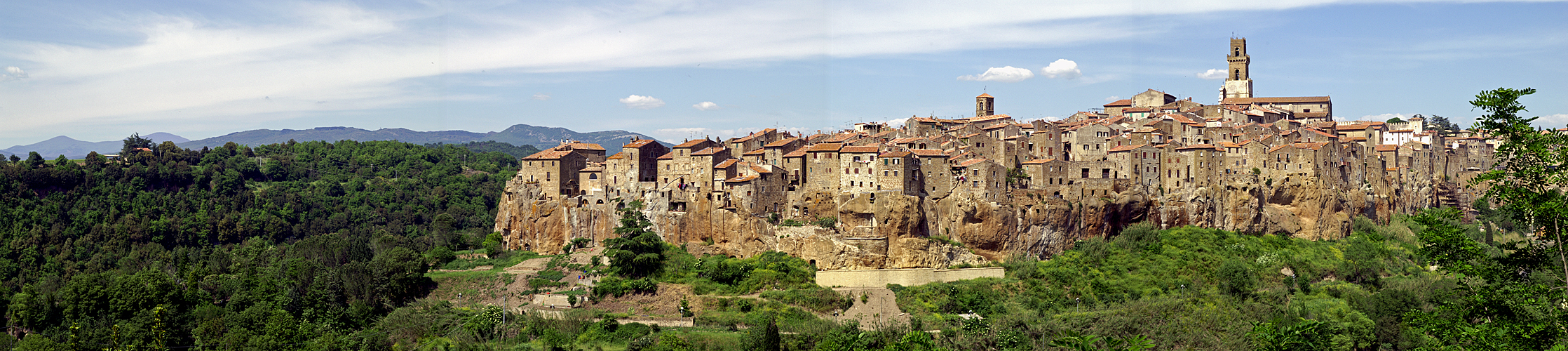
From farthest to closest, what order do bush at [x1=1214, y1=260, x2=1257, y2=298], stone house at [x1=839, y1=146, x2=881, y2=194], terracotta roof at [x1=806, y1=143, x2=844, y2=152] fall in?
terracotta roof at [x1=806, y1=143, x2=844, y2=152], stone house at [x1=839, y1=146, x2=881, y2=194], bush at [x1=1214, y1=260, x2=1257, y2=298]

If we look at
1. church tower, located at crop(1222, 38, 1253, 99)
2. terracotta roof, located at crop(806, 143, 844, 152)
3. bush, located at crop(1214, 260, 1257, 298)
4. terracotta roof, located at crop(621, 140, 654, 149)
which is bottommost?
bush, located at crop(1214, 260, 1257, 298)

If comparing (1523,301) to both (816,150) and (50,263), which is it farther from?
(50,263)

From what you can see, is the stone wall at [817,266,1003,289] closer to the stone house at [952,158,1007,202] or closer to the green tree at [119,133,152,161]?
the stone house at [952,158,1007,202]

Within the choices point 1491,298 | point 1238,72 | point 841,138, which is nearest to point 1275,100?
point 1238,72

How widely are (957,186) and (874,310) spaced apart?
9248 millimetres

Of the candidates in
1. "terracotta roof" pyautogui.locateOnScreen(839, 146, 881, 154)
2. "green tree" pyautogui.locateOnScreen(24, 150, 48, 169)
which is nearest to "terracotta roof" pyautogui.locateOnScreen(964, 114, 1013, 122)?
"terracotta roof" pyautogui.locateOnScreen(839, 146, 881, 154)

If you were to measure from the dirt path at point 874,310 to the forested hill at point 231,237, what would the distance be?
80.4ft

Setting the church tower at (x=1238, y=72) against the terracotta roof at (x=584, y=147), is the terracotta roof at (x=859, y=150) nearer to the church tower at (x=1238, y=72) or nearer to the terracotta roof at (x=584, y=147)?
the terracotta roof at (x=584, y=147)

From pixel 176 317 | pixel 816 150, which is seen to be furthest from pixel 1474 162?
pixel 176 317

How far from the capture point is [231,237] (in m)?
98.1

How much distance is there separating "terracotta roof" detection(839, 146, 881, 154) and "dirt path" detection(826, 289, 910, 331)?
7.91 m

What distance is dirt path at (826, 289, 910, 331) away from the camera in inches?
2143

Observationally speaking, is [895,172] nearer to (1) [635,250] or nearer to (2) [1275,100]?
(1) [635,250]

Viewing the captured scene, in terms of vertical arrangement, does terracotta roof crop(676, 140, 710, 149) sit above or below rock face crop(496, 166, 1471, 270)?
above
